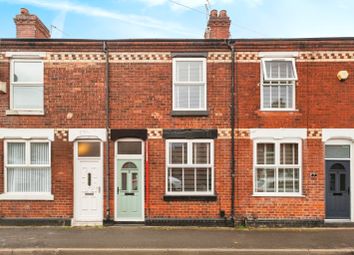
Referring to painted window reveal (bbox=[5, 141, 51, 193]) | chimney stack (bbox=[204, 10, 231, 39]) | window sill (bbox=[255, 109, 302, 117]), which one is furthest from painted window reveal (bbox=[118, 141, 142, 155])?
chimney stack (bbox=[204, 10, 231, 39])

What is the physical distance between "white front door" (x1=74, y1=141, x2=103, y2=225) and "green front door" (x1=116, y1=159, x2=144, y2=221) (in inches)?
23.6

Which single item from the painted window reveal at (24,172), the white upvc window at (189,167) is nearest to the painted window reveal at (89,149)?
the painted window reveal at (24,172)

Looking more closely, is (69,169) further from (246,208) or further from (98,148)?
(246,208)

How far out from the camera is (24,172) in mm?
11969

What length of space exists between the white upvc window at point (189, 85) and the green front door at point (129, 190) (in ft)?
7.81

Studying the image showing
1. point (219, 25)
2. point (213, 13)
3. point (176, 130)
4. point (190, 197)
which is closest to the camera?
point (190, 197)

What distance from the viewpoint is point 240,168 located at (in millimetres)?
11906

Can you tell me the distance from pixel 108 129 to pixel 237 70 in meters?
4.56

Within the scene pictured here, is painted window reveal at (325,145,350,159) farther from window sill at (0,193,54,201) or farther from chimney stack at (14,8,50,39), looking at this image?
chimney stack at (14,8,50,39)

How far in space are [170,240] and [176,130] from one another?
3.51 m

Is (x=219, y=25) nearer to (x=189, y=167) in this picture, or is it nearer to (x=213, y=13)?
(x=213, y=13)

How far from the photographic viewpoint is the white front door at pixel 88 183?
38.9 feet

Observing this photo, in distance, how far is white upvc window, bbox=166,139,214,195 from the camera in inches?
470

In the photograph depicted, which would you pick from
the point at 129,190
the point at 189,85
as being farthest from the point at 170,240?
the point at 189,85
